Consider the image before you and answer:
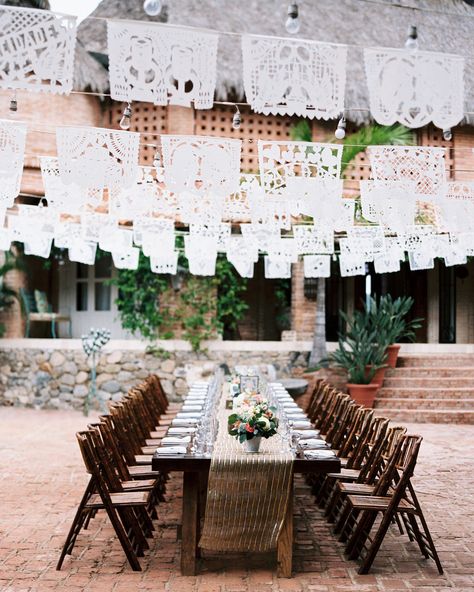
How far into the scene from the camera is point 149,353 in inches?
523

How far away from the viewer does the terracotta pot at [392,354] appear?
13.6 meters

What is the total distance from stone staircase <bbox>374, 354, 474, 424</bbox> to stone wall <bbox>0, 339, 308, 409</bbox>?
5.82ft

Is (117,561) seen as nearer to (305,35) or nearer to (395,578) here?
(395,578)

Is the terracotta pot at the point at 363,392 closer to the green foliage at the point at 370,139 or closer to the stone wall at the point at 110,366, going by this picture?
the stone wall at the point at 110,366

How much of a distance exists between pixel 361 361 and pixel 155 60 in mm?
8962

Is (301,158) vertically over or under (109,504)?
over

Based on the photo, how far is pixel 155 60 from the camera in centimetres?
460

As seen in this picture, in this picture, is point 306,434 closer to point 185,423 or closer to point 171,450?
point 185,423

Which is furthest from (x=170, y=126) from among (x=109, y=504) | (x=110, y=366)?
(x=109, y=504)

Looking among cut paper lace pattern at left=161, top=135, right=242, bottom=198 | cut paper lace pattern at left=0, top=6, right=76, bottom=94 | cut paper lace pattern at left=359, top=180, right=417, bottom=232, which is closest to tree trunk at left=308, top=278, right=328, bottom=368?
cut paper lace pattern at left=359, top=180, right=417, bottom=232

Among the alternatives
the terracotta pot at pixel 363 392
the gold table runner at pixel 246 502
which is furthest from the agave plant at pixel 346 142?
the gold table runner at pixel 246 502

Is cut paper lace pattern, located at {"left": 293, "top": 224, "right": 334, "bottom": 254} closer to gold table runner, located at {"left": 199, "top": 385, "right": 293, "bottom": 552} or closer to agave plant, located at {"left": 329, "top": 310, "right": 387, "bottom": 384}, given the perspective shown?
agave plant, located at {"left": 329, "top": 310, "right": 387, "bottom": 384}

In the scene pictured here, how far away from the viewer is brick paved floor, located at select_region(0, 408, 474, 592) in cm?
447

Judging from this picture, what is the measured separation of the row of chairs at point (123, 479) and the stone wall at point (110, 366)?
5941mm
